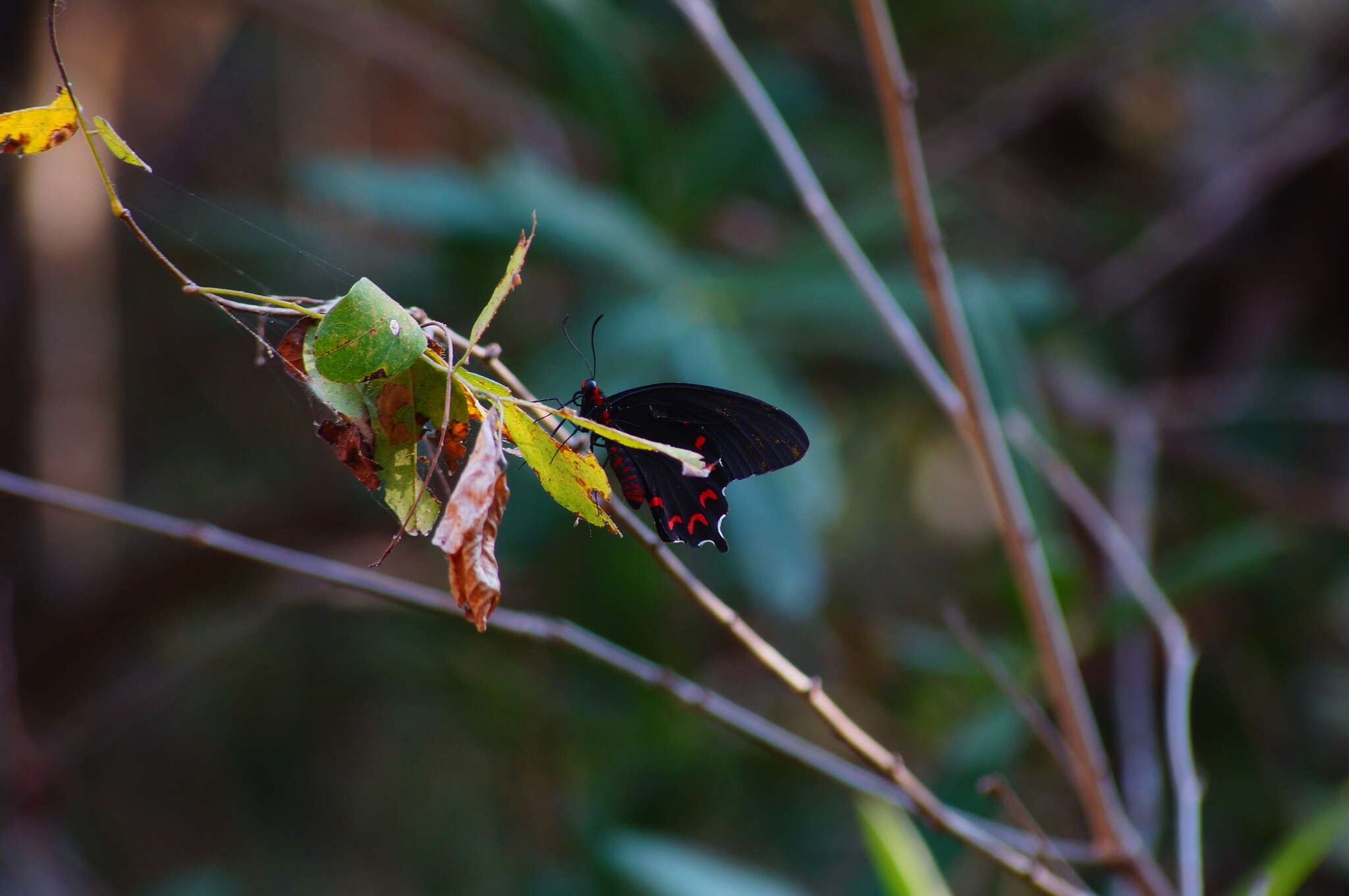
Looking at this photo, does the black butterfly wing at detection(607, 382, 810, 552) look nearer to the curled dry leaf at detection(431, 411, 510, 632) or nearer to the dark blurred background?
the curled dry leaf at detection(431, 411, 510, 632)

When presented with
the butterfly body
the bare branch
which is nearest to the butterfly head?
the butterfly body

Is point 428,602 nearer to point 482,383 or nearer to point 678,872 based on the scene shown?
point 482,383

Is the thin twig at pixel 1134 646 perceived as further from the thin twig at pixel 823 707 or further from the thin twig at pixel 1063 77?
the thin twig at pixel 823 707

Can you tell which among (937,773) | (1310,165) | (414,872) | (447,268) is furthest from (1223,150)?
(414,872)

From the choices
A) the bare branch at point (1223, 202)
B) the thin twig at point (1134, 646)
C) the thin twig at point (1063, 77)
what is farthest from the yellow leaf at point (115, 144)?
the bare branch at point (1223, 202)

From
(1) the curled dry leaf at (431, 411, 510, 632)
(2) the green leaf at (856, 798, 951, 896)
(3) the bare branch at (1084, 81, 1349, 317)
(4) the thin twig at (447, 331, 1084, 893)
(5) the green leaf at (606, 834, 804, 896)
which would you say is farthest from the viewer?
(3) the bare branch at (1084, 81, 1349, 317)

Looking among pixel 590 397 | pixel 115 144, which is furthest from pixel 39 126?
pixel 590 397
